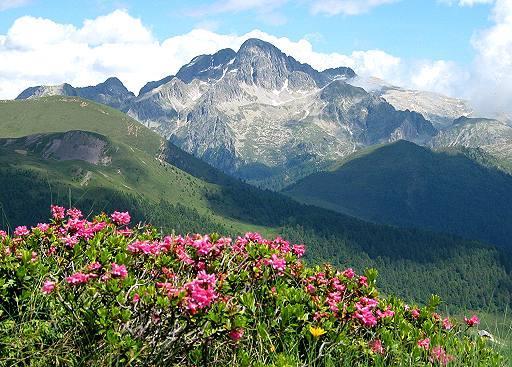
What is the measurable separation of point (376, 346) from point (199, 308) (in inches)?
138

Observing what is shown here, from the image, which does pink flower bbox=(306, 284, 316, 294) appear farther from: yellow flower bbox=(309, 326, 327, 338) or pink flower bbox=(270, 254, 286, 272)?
yellow flower bbox=(309, 326, 327, 338)

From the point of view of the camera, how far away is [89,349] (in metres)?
6.99

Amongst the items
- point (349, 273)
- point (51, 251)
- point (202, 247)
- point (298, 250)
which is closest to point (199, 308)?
point (202, 247)

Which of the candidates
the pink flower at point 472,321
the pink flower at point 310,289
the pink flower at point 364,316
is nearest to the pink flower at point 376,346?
the pink flower at point 364,316

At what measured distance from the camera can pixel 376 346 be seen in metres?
8.23

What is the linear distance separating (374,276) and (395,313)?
851 millimetres

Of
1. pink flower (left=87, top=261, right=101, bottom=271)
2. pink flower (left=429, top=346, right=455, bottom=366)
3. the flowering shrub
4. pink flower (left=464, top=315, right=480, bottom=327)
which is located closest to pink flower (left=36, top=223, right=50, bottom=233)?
the flowering shrub

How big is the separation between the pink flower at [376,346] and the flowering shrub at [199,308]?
27mm

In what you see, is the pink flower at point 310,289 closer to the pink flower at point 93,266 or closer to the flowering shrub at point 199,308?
the flowering shrub at point 199,308

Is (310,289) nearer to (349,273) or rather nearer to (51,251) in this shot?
A: (349,273)

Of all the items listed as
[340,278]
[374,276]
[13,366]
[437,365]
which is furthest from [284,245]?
[13,366]

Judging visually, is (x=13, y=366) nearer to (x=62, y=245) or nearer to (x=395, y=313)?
(x=62, y=245)

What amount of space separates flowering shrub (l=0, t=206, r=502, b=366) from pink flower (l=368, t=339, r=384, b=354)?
0.03 metres

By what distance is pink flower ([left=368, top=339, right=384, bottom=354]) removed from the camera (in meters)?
8.15
